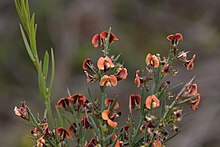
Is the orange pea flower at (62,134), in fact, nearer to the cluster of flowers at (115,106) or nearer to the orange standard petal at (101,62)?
the cluster of flowers at (115,106)

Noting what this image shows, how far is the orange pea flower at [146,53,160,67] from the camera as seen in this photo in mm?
743

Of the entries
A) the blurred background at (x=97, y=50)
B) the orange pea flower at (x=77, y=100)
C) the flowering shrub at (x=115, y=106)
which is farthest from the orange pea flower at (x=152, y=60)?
the blurred background at (x=97, y=50)

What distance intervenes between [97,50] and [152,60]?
11.0 feet

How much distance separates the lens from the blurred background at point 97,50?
155 inches

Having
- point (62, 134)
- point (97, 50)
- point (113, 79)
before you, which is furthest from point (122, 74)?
point (97, 50)

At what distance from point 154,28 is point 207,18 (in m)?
0.49

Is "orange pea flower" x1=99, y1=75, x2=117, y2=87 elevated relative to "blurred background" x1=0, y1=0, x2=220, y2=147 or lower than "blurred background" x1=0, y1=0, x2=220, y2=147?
lower

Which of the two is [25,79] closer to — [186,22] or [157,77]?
[186,22]

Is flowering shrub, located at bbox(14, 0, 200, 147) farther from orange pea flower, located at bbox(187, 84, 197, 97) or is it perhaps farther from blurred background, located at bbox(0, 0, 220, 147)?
blurred background, located at bbox(0, 0, 220, 147)

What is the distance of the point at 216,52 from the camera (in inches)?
167

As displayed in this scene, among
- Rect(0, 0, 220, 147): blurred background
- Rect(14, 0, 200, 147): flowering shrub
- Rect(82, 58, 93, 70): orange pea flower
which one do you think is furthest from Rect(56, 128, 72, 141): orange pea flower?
Rect(0, 0, 220, 147): blurred background

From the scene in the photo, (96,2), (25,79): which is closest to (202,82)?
(96,2)

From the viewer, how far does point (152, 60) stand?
0.75 m

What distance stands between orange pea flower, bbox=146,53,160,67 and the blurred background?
3013 mm
